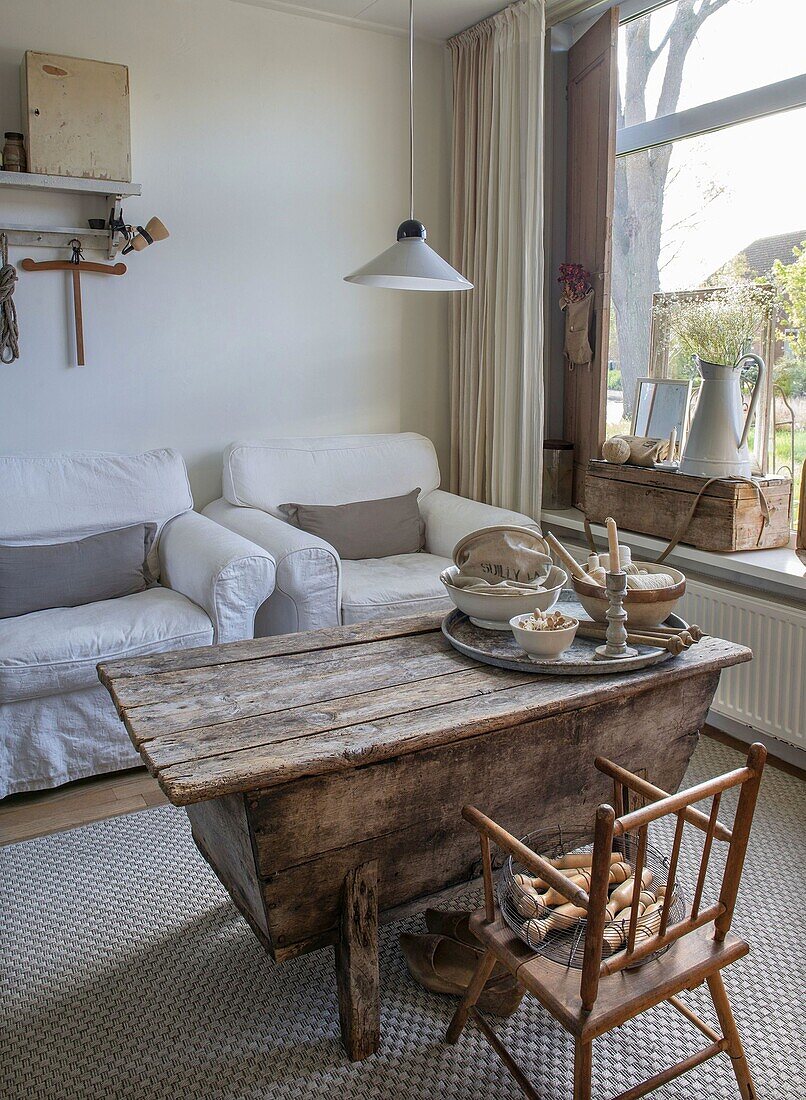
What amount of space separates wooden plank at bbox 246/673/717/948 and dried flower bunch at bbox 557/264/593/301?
211cm

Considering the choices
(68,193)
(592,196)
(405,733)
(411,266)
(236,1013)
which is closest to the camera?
(405,733)

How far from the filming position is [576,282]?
146 inches

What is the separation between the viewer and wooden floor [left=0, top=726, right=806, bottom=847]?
257cm

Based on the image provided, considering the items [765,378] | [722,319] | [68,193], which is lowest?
[765,378]

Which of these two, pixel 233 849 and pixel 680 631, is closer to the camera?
pixel 233 849

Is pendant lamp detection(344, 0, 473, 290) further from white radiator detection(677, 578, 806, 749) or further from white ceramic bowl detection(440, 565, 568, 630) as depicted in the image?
white radiator detection(677, 578, 806, 749)

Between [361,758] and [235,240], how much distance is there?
274 cm

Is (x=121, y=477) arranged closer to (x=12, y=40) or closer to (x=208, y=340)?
(x=208, y=340)

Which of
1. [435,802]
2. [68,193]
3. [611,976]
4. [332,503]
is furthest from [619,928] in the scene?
[68,193]

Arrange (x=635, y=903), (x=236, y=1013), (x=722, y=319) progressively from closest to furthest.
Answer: (x=635, y=903) < (x=236, y=1013) < (x=722, y=319)

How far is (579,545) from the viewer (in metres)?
3.71

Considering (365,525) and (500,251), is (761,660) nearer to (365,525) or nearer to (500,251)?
(365,525)

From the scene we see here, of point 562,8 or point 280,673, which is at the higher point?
point 562,8

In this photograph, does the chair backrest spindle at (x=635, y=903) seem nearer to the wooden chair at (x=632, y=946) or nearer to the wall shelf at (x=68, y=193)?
the wooden chair at (x=632, y=946)
